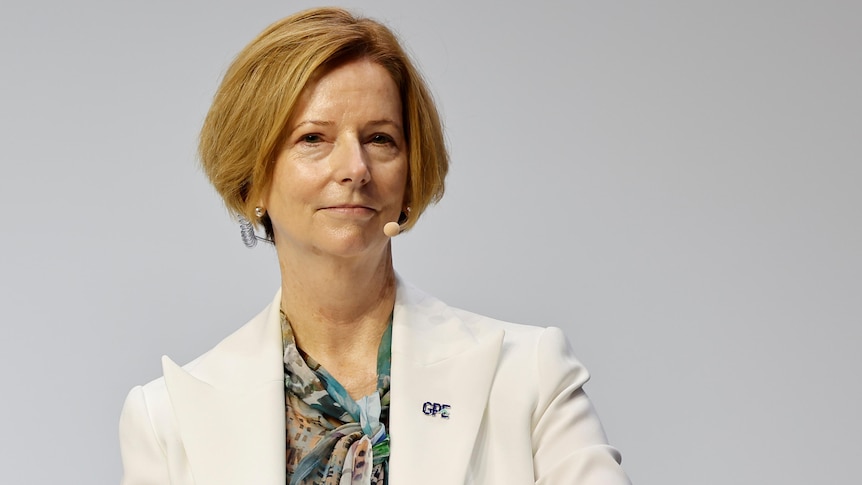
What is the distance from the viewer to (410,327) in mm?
2621

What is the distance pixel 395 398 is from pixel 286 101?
1.69 ft

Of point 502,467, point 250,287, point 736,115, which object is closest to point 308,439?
point 502,467

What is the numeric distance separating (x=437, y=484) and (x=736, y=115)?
1405 millimetres

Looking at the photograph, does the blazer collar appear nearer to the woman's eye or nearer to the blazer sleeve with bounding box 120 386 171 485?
the blazer sleeve with bounding box 120 386 171 485

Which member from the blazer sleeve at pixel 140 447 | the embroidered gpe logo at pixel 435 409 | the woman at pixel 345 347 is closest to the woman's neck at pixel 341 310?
the woman at pixel 345 347

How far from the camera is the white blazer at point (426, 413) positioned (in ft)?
8.10

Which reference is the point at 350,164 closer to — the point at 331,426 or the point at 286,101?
the point at 286,101

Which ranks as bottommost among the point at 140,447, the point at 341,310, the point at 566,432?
the point at 140,447

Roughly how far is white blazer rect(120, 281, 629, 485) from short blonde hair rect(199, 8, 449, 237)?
22 centimetres

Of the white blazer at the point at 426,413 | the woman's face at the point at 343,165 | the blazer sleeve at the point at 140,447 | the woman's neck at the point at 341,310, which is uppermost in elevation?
the woman's face at the point at 343,165

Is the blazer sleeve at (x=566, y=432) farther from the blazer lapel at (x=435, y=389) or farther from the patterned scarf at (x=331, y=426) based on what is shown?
the patterned scarf at (x=331, y=426)

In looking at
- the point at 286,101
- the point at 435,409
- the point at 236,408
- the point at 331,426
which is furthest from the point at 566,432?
the point at 286,101

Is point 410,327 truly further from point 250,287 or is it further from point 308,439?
point 250,287

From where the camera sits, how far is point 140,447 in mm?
2605
